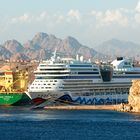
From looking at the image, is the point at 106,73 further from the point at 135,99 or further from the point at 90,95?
the point at 135,99

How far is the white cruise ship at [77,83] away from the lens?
335ft

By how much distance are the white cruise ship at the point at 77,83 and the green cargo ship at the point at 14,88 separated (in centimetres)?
443

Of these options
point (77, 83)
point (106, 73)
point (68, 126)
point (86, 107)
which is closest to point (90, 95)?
point (77, 83)

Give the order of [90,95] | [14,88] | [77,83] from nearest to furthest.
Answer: [77,83]
[90,95]
[14,88]

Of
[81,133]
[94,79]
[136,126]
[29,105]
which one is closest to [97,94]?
[94,79]

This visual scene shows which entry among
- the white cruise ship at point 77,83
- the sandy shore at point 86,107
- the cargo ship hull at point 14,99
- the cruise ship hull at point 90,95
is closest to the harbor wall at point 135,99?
the sandy shore at point 86,107

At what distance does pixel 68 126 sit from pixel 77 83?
35.1 meters

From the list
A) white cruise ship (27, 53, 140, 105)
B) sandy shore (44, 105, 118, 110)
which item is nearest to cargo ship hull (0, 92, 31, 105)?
white cruise ship (27, 53, 140, 105)

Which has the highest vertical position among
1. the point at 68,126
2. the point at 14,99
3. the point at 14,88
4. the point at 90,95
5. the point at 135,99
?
the point at 14,88

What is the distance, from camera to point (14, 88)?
11800cm

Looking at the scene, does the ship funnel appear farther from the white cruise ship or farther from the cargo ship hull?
the cargo ship hull

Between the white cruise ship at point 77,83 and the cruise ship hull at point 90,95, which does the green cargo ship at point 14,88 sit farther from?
the cruise ship hull at point 90,95

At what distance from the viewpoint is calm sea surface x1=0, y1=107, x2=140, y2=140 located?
59719 mm

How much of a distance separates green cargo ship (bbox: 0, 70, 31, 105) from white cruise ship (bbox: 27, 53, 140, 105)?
14.5ft
